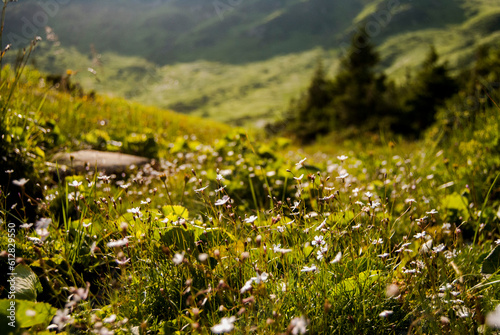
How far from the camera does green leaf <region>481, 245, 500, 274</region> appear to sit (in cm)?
233

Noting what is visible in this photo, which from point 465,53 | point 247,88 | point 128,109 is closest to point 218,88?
point 247,88

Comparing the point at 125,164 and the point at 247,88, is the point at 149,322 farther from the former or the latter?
the point at 247,88

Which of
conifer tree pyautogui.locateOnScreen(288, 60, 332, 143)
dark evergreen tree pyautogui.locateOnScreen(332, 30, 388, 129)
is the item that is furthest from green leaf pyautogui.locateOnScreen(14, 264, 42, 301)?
conifer tree pyautogui.locateOnScreen(288, 60, 332, 143)

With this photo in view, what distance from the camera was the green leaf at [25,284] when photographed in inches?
76.0

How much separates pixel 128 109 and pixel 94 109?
1.35 meters

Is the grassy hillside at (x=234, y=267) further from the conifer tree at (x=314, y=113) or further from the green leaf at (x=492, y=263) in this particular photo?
the conifer tree at (x=314, y=113)

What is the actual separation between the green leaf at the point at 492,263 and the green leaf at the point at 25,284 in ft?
9.72

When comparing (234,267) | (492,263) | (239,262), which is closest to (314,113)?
(492,263)

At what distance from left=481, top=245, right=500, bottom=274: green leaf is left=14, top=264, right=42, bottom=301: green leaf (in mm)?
2963

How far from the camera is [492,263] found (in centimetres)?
235

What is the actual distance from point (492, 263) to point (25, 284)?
3.10m

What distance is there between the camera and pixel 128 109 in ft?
Answer: 33.8

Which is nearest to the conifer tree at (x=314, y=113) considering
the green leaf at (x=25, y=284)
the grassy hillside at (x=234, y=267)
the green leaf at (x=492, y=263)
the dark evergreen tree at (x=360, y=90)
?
the dark evergreen tree at (x=360, y=90)

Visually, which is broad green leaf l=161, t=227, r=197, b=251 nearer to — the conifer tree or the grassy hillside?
the grassy hillside
